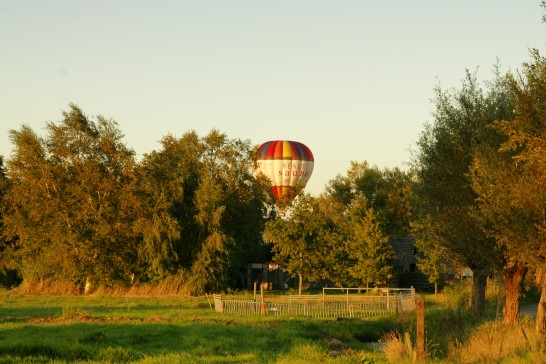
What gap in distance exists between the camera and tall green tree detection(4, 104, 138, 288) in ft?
200

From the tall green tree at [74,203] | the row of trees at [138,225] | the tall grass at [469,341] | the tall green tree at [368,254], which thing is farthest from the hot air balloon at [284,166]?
the tall grass at [469,341]

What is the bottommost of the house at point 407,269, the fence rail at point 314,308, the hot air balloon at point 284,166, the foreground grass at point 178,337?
the foreground grass at point 178,337

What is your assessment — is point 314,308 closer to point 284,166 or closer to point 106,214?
point 106,214

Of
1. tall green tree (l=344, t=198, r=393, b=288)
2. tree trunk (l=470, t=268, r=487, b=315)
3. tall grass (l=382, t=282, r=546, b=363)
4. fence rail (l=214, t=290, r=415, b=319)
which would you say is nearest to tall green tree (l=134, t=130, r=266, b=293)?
tall green tree (l=344, t=198, r=393, b=288)

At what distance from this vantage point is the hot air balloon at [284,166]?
79.6 m

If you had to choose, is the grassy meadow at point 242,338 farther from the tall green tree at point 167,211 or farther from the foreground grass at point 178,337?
the tall green tree at point 167,211

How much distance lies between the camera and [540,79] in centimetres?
2573

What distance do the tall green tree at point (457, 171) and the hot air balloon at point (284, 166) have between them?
4447 centimetres

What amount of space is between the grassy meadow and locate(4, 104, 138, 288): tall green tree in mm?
16817

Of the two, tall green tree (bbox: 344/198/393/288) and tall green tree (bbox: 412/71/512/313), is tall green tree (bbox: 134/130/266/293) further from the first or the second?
tall green tree (bbox: 412/71/512/313)

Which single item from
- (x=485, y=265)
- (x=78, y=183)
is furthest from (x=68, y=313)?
(x=78, y=183)

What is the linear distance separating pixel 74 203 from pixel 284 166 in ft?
84.0

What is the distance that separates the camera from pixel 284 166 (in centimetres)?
8025

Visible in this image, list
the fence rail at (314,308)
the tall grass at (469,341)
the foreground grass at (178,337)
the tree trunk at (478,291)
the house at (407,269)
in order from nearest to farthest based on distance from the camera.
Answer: the tall grass at (469,341), the foreground grass at (178,337), the tree trunk at (478,291), the fence rail at (314,308), the house at (407,269)
